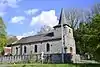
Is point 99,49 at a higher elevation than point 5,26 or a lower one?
lower

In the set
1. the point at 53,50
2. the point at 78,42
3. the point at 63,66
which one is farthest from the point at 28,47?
the point at 63,66

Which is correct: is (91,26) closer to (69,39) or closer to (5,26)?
(69,39)

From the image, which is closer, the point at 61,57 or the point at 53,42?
the point at 61,57

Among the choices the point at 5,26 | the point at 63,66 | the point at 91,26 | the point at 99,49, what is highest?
the point at 5,26

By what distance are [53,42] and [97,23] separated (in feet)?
95.4

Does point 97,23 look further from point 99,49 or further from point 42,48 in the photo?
point 42,48

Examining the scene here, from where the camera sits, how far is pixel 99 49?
33719 mm

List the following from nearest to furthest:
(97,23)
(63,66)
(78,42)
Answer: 1. (63,66)
2. (97,23)
3. (78,42)

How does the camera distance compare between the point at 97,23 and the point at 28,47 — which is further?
the point at 28,47

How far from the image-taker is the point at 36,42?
217ft

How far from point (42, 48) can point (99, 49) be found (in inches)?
1277

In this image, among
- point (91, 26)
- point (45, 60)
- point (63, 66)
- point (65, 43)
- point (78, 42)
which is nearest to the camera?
point (63, 66)

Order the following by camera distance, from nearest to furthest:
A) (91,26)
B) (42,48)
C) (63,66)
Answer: (63,66)
(91,26)
(42,48)

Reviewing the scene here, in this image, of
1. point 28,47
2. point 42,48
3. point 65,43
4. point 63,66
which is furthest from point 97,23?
point 28,47
